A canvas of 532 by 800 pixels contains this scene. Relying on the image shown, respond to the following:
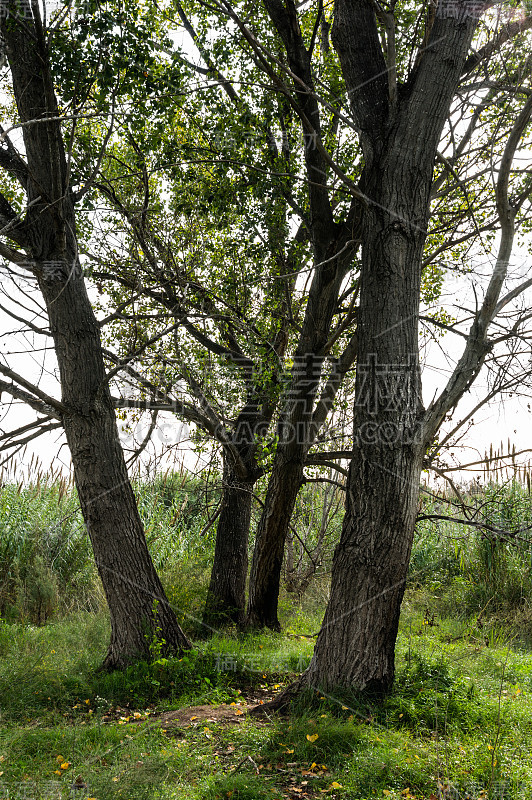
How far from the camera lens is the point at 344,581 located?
423 cm

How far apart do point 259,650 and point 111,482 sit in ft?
7.59

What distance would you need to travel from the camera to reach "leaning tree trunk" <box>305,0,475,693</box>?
4.16m

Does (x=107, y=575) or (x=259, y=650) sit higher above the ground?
(x=107, y=575)

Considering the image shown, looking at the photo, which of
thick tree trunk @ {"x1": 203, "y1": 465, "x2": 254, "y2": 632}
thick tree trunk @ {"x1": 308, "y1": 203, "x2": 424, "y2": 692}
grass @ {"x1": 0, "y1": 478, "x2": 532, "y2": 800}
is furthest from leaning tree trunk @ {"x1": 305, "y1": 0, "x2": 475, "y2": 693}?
thick tree trunk @ {"x1": 203, "y1": 465, "x2": 254, "y2": 632}

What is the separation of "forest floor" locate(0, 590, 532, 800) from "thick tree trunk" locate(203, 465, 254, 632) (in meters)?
1.47

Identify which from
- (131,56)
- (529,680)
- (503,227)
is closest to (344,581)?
(529,680)

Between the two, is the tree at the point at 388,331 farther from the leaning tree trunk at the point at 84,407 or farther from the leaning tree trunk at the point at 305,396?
the leaning tree trunk at the point at 84,407

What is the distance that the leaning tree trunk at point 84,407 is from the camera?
5.25 meters

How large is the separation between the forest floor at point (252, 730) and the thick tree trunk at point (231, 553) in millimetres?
1469

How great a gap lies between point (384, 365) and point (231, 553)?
4023 mm

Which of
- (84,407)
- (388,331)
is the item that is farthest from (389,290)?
(84,407)

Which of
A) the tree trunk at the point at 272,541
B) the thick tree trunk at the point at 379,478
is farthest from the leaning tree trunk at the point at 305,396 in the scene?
the thick tree trunk at the point at 379,478

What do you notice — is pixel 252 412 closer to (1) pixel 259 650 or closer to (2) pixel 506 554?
(1) pixel 259 650

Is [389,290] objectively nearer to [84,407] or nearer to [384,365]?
[384,365]
